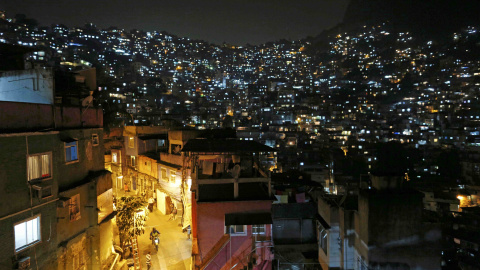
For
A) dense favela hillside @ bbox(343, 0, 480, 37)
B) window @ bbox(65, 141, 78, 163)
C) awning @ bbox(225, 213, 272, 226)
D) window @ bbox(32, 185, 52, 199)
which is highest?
dense favela hillside @ bbox(343, 0, 480, 37)

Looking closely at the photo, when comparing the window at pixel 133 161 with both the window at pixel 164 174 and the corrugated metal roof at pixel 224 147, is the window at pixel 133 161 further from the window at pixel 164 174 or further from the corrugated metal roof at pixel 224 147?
the corrugated metal roof at pixel 224 147

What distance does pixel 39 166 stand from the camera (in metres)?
9.52

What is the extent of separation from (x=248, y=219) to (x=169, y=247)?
8534 mm

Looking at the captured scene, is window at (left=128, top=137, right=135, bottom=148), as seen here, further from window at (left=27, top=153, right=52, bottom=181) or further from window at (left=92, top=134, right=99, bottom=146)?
window at (left=27, top=153, right=52, bottom=181)

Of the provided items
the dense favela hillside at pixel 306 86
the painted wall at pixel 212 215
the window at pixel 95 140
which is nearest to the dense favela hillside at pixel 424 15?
the dense favela hillside at pixel 306 86

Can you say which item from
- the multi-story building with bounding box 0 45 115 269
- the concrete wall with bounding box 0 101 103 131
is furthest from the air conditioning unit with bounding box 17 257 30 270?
the concrete wall with bounding box 0 101 103 131

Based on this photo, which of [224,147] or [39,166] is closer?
[39,166]

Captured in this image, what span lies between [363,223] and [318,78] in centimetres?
12582

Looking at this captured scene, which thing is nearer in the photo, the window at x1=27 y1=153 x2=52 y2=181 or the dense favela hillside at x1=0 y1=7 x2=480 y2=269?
the window at x1=27 y1=153 x2=52 y2=181

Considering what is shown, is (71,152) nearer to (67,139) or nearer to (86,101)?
(67,139)

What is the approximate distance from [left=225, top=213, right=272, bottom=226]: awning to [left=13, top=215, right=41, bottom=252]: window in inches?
254

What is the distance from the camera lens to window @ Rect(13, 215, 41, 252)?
28.5ft

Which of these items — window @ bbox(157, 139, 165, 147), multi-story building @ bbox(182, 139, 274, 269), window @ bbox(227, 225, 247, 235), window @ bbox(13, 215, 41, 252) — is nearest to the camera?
window @ bbox(13, 215, 41, 252)

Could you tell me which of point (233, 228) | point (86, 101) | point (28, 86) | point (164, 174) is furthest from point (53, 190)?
point (164, 174)
